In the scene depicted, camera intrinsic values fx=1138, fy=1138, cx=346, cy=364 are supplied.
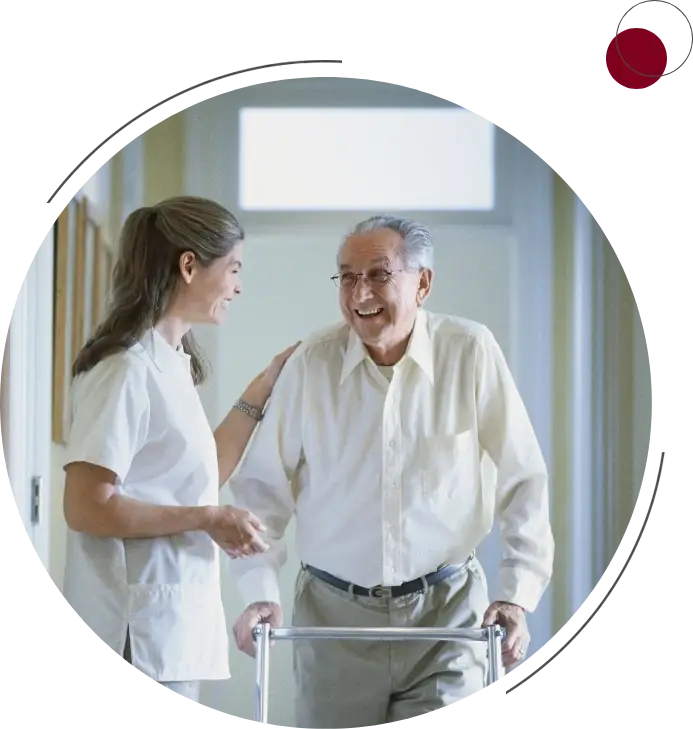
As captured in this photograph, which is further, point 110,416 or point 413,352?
point 413,352

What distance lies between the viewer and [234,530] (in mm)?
1109

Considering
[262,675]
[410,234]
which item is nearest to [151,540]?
[262,675]

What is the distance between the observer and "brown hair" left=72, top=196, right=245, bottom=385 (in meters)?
1.13

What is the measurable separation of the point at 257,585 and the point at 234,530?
2.7 inches

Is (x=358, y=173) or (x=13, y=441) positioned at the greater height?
(x=358, y=173)

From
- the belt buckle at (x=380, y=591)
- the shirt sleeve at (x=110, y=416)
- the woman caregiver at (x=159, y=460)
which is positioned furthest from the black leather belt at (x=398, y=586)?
the shirt sleeve at (x=110, y=416)

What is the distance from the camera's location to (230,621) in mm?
1143

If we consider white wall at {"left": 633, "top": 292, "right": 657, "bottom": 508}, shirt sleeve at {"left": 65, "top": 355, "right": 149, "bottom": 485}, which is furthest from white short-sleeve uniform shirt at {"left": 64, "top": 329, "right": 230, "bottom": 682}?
white wall at {"left": 633, "top": 292, "right": 657, "bottom": 508}

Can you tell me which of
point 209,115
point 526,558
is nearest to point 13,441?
point 209,115

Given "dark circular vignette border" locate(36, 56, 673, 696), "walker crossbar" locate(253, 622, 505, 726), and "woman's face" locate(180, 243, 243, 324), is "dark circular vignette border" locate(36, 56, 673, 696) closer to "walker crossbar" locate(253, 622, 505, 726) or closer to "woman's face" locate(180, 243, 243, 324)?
"walker crossbar" locate(253, 622, 505, 726)

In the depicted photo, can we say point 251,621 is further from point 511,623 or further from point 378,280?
point 378,280

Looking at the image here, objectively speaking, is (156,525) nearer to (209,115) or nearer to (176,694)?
(176,694)

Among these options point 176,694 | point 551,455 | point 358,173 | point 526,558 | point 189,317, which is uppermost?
point 358,173

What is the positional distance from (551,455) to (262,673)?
37 centimetres
